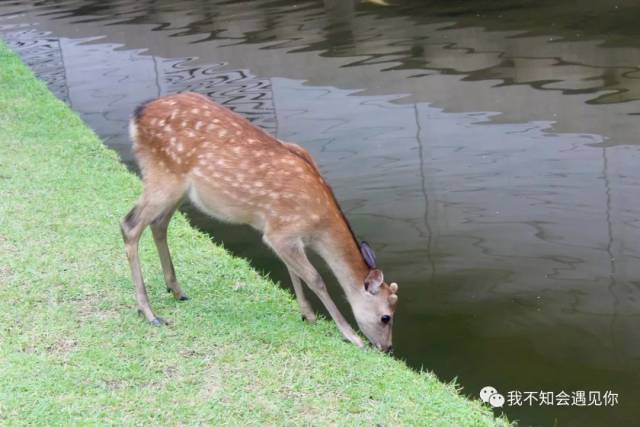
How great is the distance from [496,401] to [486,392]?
0.09 metres

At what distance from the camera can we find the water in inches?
195

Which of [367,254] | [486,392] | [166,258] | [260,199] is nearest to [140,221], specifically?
[166,258]

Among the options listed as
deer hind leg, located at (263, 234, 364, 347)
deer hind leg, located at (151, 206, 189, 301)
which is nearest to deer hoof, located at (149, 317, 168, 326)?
deer hind leg, located at (151, 206, 189, 301)

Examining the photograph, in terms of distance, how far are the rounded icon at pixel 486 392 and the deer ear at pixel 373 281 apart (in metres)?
0.75

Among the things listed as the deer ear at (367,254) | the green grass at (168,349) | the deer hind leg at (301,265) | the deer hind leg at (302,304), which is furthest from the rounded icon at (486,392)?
the deer hind leg at (302,304)

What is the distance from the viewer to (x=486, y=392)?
443 centimetres

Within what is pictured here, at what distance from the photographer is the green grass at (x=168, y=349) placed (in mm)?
3928

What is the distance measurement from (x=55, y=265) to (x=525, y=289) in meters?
2.76

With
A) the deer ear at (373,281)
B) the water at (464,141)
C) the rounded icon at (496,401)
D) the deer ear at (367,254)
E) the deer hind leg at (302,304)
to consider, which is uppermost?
the deer ear at (367,254)

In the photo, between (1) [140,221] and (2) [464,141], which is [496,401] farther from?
(2) [464,141]

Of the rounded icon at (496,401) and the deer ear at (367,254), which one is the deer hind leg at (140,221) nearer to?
the deer ear at (367,254)

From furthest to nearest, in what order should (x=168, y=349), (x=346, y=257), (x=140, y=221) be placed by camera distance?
(x=140, y=221) < (x=346, y=257) < (x=168, y=349)

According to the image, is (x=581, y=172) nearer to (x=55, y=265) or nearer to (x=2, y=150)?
(x=55, y=265)

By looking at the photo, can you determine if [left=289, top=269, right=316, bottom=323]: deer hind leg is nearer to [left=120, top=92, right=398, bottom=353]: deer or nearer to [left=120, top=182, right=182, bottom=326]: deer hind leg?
[left=120, top=92, right=398, bottom=353]: deer
